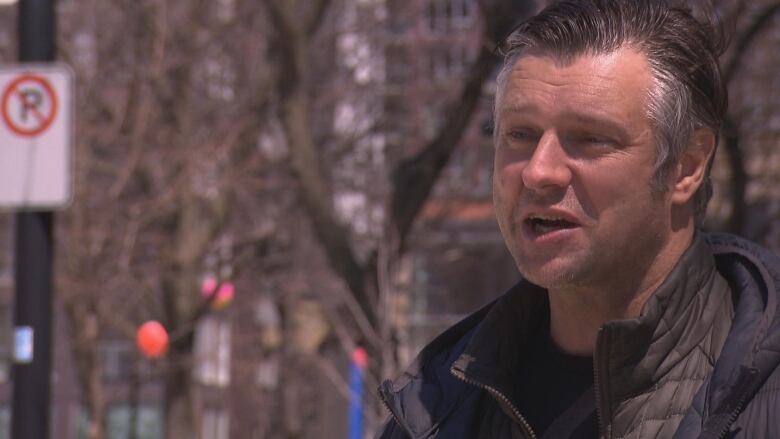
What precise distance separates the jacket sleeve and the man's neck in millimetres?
325

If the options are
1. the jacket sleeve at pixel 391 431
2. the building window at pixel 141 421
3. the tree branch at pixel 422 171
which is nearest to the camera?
the jacket sleeve at pixel 391 431

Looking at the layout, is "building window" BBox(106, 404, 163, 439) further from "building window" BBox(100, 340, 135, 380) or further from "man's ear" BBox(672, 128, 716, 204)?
"man's ear" BBox(672, 128, 716, 204)

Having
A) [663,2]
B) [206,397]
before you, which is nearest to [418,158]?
[663,2]

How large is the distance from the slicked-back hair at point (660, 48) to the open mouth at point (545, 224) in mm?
132

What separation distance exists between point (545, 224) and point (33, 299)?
15.9 ft

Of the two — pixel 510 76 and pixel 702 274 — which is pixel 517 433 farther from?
pixel 510 76

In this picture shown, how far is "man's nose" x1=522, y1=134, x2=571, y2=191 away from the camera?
1962 mm

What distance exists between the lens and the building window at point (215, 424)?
28.6 m

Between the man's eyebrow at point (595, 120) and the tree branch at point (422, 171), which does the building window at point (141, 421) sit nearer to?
the tree branch at point (422, 171)

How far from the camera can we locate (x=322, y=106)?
15875 millimetres

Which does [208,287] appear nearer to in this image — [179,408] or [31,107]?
Answer: [179,408]

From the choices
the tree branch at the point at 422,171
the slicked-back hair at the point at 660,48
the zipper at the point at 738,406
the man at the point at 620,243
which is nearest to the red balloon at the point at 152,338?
the tree branch at the point at 422,171

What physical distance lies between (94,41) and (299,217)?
2.93 meters

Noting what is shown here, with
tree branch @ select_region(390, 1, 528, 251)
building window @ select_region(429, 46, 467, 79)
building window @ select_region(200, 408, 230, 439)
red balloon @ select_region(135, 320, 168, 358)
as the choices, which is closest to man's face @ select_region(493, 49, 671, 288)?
tree branch @ select_region(390, 1, 528, 251)
